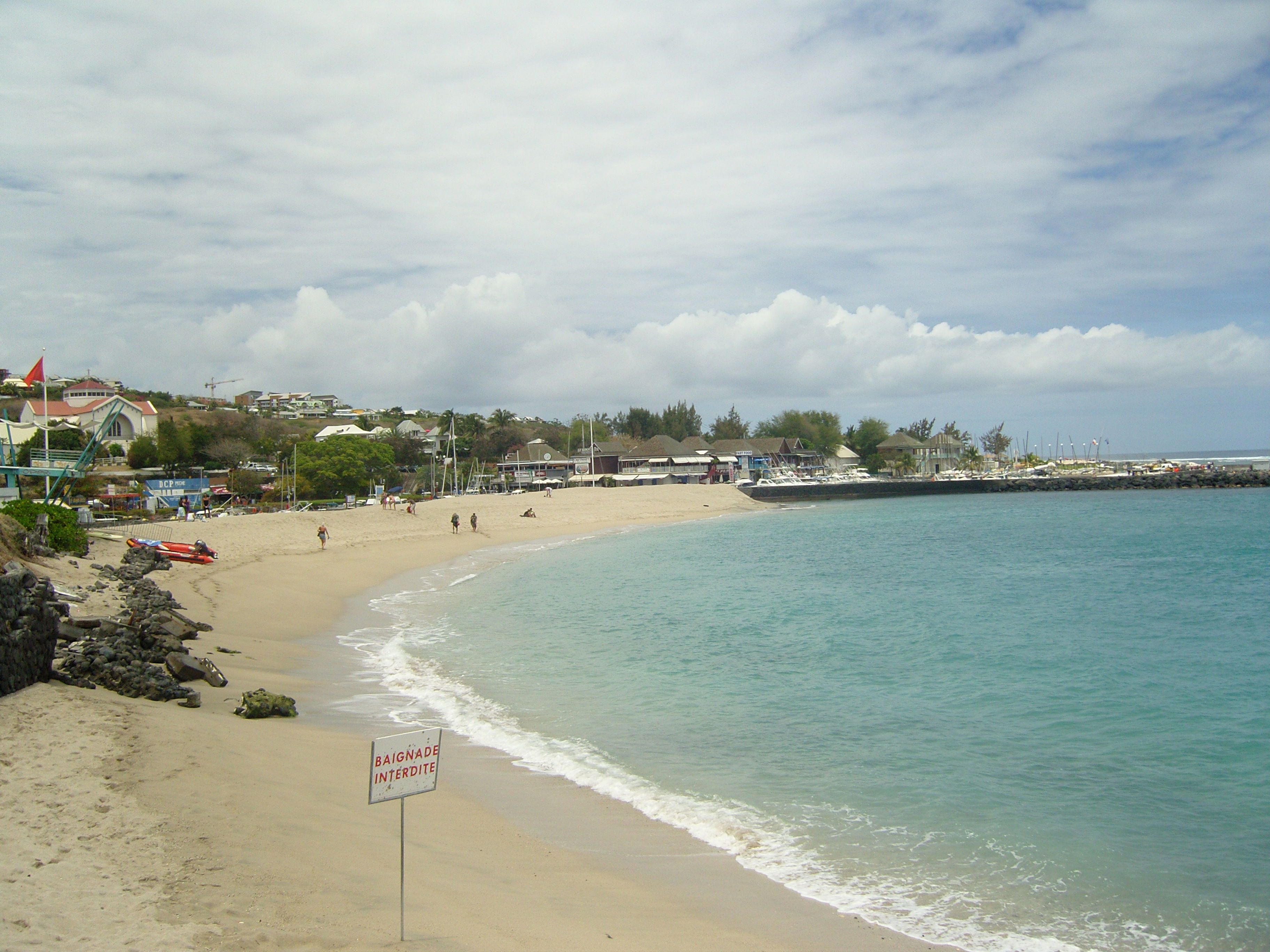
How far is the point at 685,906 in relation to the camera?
752 cm

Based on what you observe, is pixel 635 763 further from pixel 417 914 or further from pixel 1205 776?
pixel 1205 776

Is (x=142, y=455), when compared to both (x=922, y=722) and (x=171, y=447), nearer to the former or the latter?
(x=171, y=447)

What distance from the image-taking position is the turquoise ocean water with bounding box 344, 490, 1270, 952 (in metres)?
8.19

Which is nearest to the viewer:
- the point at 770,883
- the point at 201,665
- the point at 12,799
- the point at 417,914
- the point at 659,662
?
the point at 417,914

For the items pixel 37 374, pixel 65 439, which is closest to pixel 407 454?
pixel 65 439

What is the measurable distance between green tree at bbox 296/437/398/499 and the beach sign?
67037 mm

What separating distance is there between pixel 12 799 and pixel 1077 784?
12047mm

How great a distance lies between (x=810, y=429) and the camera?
6314 inches

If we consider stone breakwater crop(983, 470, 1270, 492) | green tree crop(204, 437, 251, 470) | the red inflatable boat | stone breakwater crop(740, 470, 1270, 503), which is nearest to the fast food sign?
the red inflatable boat

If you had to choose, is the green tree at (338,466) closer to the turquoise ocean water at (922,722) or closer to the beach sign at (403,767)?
the turquoise ocean water at (922,722)

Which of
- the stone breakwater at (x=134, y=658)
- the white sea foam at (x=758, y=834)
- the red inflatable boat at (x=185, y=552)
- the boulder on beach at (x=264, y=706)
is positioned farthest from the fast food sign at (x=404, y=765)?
the red inflatable boat at (x=185, y=552)

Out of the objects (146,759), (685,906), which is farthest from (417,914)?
(146,759)

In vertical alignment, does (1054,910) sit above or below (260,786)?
below

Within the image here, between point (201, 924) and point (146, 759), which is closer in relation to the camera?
point (201, 924)
